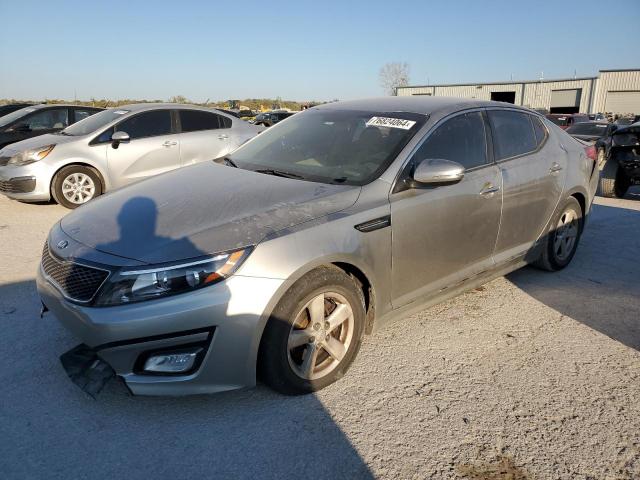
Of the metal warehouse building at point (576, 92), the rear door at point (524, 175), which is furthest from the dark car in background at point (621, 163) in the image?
the metal warehouse building at point (576, 92)

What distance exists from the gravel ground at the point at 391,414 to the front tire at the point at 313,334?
13 centimetres

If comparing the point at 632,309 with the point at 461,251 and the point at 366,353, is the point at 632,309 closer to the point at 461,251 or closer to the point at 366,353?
the point at 461,251

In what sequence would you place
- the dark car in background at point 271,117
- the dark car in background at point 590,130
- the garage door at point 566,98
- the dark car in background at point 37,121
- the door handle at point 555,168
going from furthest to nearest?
the garage door at point 566,98 < the dark car in background at point 271,117 < the dark car in background at point 590,130 < the dark car in background at point 37,121 < the door handle at point 555,168

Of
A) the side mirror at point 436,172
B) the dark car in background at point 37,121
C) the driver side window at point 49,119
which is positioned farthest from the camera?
the driver side window at point 49,119

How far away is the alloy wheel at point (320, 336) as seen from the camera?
Answer: 2637 millimetres

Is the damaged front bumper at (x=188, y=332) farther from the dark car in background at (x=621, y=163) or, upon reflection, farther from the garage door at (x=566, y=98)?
the garage door at (x=566, y=98)

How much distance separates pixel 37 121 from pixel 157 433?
9555 mm

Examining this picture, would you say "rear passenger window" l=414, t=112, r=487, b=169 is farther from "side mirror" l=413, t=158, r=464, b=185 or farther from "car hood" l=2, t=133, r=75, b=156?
"car hood" l=2, t=133, r=75, b=156

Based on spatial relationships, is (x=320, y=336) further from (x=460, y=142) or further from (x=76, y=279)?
(x=460, y=142)

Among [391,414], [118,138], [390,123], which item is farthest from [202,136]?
[391,414]

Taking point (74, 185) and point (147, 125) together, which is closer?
point (74, 185)

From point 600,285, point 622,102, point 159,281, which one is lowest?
point 600,285

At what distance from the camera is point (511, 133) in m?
4.04

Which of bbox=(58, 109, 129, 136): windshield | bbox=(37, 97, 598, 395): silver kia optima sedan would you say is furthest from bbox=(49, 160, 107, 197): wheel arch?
bbox=(37, 97, 598, 395): silver kia optima sedan
